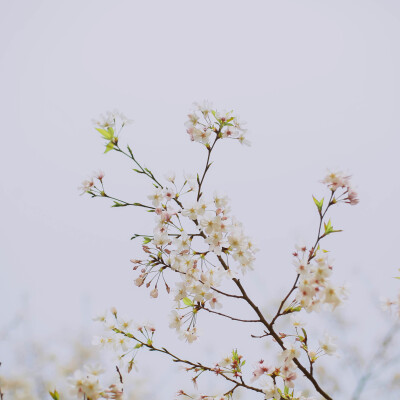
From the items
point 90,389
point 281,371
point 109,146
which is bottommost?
point 90,389

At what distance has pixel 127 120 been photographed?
2.05 meters

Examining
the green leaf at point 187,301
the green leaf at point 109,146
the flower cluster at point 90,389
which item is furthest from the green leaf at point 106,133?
the flower cluster at point 90,389

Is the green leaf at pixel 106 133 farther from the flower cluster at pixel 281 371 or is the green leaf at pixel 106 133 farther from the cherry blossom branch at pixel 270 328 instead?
the flower cluster at pixel 281 371

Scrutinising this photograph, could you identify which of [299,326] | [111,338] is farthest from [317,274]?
[111,338]

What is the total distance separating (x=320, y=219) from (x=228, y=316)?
2.20ft

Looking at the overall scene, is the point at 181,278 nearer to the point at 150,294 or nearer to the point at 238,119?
the point at 150,294

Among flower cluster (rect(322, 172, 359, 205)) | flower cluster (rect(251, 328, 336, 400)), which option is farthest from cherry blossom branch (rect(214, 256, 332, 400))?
flower cluster (rect(322, 172, 359, 205))

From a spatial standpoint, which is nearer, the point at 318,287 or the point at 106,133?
the point at 318,287

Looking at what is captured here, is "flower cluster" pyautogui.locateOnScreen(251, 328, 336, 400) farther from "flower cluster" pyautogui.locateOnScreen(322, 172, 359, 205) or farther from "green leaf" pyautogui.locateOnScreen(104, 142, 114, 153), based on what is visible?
"green leaf" pyautogui.locateOnScreen(104, 142, 114, 153)

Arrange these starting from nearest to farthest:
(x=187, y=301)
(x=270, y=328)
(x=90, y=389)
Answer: (x=90, y=389) → (x=270, y=328) → (x=187, y=301)

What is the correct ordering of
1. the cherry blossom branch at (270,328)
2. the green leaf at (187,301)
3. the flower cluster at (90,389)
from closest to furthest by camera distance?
the flower cluster at (90,389)
the cherry blossom branch at (270,328)
the green leaf at (187,301)

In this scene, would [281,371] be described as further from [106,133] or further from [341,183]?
[106,133]

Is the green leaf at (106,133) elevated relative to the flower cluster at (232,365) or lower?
elevated

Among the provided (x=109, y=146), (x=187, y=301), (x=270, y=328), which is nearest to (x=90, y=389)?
(x=187, y=301)
